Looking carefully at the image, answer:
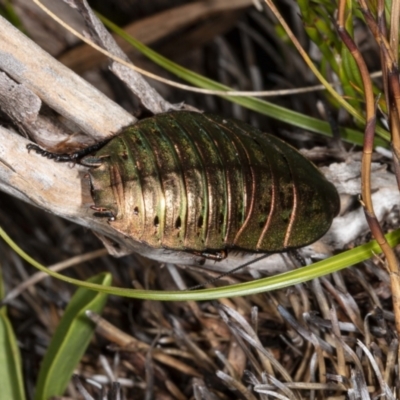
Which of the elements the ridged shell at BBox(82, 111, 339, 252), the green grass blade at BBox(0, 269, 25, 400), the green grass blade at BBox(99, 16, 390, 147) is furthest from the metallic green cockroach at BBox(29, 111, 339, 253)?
the green grass blade at BBox(0, 269, 25, 400)

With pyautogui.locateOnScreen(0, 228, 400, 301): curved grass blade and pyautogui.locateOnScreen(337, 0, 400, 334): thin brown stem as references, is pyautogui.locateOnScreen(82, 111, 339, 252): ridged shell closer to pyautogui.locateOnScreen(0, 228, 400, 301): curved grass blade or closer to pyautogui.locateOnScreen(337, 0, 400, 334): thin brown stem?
pyautogui.locateOnScreen(0, 228, 400, 301): curved grass blade

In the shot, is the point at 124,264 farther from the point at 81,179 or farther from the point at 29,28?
the point at 29,28

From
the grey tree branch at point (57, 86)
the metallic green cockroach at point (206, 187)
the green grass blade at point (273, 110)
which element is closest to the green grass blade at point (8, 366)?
the metallic green cockroach at point (206, 187)

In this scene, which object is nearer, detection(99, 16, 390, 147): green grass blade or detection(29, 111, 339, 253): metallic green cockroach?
detection(29, 111, 339, 253): metallic green cockroach

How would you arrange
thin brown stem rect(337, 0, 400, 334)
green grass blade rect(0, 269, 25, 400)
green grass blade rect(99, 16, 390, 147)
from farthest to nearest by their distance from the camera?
green grass blade rect(99, 16, 390, 147)
green grass blade rect(0, 269, 25, 400)
thin brown stem rect(337, 0, 400, 334)

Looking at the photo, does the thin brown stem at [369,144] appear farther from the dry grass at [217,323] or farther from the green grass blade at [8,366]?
the green grass blade at [8,366]

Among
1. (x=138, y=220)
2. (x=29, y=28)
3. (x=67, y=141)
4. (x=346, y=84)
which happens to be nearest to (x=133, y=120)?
(x=67, y=141)
